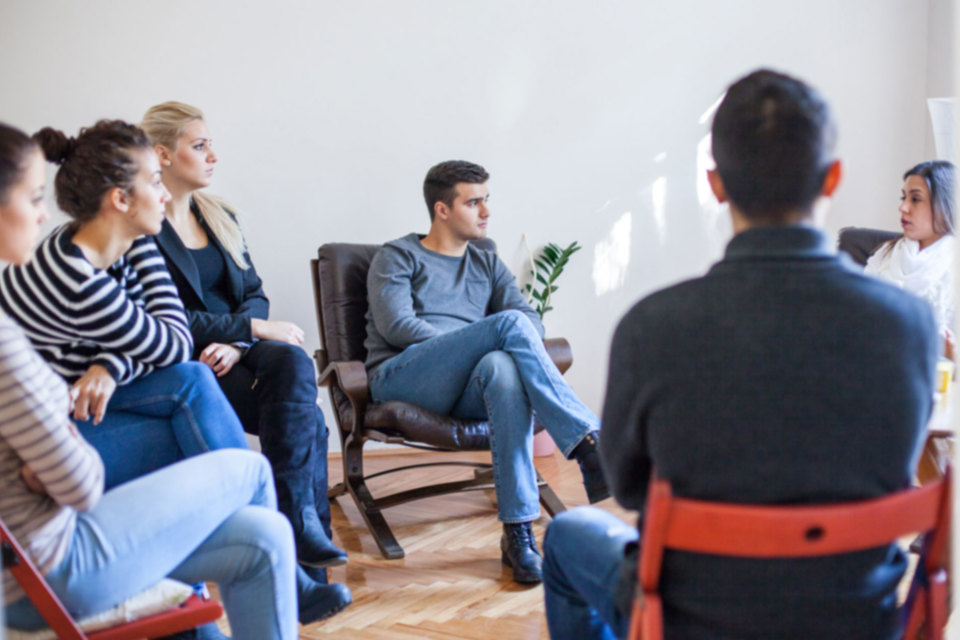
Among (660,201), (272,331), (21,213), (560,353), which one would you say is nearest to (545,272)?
(660,201)

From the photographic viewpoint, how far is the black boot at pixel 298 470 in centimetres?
228

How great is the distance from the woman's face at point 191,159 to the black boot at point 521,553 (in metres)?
1.40

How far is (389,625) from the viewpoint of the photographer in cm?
227

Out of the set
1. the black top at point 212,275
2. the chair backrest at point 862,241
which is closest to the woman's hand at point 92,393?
the black top at point 212,275

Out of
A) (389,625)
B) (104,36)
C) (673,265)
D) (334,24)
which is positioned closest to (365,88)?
(334,24)

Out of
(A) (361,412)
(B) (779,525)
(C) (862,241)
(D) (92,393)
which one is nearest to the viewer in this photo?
(B) (779,525)

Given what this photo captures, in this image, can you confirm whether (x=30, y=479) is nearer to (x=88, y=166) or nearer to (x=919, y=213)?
(x=88, y=166)

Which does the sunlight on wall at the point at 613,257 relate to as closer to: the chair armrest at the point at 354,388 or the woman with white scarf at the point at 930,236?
the woman with white scarf at the point at 930,236

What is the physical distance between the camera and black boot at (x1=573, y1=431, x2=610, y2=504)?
255 cm

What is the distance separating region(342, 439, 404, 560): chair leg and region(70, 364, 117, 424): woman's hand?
112 cm

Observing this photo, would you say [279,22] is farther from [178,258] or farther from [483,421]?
[483,421]

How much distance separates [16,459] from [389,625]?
119cm

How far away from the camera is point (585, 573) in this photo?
4.53 ft

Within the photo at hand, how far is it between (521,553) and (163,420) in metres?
1.08
